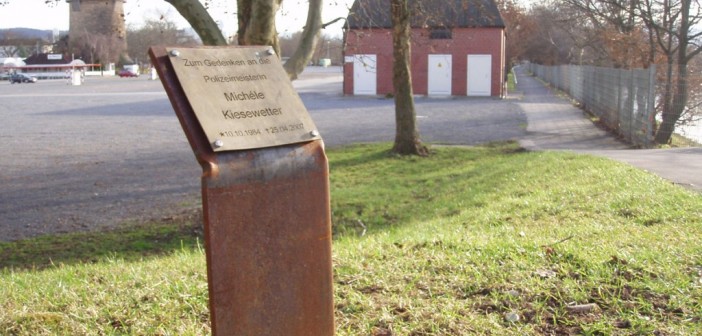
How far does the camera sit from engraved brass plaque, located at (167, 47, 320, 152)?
3.46 m

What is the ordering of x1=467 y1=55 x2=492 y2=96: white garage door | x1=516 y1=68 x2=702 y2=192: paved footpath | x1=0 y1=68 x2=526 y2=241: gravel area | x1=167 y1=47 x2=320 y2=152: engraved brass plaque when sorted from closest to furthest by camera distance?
x1=167 y1=47 x2=320 y2=152: engraved brass plaque
x1=516 y1=68 x2=702 y2=192: paved footpath
x1=0 y1=68 x2=526 y2=241: gravel area
x1=467 y1=55 x2=492 y2=96: white garage door

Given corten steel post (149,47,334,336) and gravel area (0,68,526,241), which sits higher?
corten steel post (149,47,334,336)

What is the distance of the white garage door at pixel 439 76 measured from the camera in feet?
142

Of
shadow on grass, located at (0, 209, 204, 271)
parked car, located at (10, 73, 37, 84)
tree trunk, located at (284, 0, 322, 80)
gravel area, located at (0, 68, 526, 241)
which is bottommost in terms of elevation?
shadow on grass, located at (0, 209, 204, 271)

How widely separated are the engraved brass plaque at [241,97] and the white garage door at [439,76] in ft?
131

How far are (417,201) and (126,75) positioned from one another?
88.5 meters

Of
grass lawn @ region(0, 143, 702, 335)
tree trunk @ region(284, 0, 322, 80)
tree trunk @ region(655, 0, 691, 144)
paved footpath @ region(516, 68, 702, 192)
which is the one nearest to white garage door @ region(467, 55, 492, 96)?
paved footpath @ region(516, 68, 702, 192)

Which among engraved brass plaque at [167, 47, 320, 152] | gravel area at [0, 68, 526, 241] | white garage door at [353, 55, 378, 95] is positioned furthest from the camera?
white garage door at [353, 55, 378, 95]

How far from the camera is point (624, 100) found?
20078 millimetres

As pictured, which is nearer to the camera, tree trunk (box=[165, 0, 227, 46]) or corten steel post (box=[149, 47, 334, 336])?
corten steel post (box=[149, 47, 334, 336])

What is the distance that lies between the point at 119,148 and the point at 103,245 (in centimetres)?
1123

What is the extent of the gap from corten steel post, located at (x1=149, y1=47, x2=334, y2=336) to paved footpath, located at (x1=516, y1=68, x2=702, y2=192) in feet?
21.1

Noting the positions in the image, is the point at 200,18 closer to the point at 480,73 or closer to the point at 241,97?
the point at 241,97

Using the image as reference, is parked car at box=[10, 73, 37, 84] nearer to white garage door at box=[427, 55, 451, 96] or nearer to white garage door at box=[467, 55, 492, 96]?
white garage door at box=[427, 55, 451, 96]
